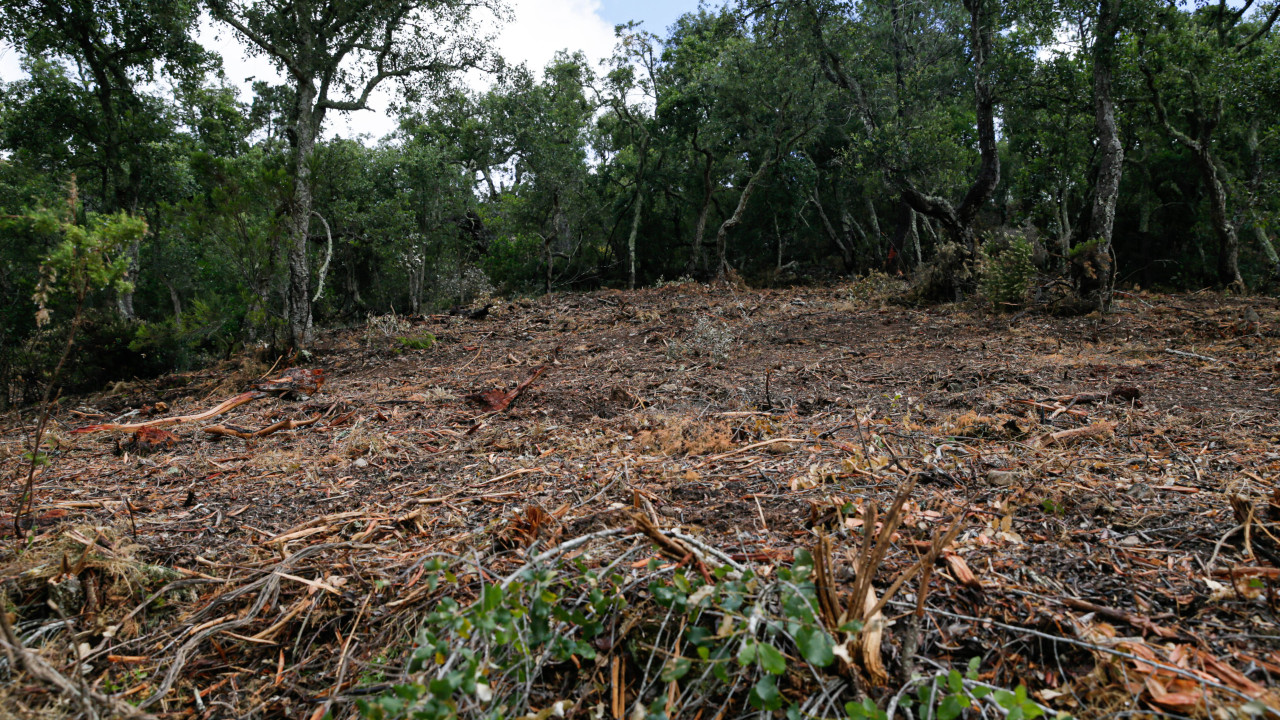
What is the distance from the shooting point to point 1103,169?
297 inches

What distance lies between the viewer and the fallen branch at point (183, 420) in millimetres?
4459

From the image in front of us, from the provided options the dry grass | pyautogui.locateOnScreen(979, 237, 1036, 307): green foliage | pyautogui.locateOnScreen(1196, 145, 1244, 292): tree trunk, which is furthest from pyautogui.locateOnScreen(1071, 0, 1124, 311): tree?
the dry grass

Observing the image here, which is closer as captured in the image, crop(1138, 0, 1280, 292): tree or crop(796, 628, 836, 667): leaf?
crop(796, 628, 836, 667): leaf

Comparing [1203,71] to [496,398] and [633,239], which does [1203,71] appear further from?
[496,398]

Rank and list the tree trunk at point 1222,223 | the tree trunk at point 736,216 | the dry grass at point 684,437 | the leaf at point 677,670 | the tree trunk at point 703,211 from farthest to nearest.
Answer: the tree trunk at point 703,211 < the tree trunk at point 736,216 < the tree trunk at point 1222,223 < the dry grass at point 684,437 < the leaf at point 677,670

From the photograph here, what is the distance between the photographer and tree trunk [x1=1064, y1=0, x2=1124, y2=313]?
7320 mm

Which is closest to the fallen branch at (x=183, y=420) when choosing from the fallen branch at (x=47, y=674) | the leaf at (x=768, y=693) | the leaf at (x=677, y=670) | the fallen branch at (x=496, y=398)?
the fallen branch at (x=496, y=398)

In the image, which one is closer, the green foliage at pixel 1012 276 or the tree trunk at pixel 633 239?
the green foliage at pixel 1012 276

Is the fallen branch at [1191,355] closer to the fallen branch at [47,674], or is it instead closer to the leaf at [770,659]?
the leaf at [770,659]

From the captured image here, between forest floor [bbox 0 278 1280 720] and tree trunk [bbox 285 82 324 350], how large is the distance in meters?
4.16

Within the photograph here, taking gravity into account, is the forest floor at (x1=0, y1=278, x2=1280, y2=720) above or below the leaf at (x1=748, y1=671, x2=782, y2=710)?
below

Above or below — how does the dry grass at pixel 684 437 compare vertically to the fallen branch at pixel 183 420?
above

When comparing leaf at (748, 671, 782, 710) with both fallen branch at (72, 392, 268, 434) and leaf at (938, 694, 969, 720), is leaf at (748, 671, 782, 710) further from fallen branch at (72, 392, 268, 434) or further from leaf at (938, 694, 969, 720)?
fallen branch at (72, 392, 268, 434)

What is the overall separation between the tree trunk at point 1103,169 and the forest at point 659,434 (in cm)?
5
